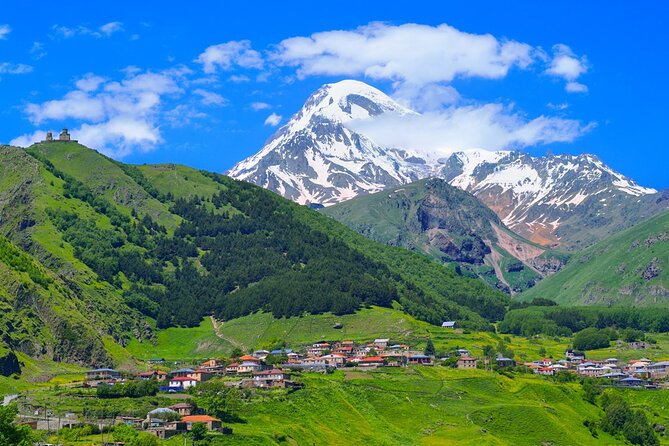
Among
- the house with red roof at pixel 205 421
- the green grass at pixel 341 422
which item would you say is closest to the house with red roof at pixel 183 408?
the house with red roof at pixel 205 421

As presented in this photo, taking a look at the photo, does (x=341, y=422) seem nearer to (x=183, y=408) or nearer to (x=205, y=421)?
(x=183, y=408)

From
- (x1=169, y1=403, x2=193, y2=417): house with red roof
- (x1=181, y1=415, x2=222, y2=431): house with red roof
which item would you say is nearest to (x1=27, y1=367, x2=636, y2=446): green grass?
(x1=181, y1=415, x2=222, y2=431): house with red roof

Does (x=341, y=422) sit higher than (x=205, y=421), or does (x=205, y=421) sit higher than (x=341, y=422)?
(x=205, y=421)

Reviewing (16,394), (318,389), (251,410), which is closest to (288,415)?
(251,410)

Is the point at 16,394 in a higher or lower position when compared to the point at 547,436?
higher

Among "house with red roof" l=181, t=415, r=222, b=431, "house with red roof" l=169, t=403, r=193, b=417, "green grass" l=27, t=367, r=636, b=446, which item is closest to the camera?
"house with red roof" l=181, t=415, r=222, b=431

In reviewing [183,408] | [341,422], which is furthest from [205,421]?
[341,422]

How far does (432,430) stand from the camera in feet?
620

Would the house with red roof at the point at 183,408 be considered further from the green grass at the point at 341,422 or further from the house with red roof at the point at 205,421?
the green grass at the point at 341,422

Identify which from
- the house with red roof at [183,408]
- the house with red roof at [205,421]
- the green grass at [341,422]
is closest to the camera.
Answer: the house with red roof at [205,421]

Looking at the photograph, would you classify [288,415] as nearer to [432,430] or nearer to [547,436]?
[432,430]

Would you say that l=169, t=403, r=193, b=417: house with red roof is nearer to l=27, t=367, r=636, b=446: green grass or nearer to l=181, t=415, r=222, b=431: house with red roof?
l=181, t=415, r=222, b=431: house with red roof

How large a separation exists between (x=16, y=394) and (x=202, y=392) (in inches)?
1128

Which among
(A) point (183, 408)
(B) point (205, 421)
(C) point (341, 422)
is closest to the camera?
(B) point (205, 421)
